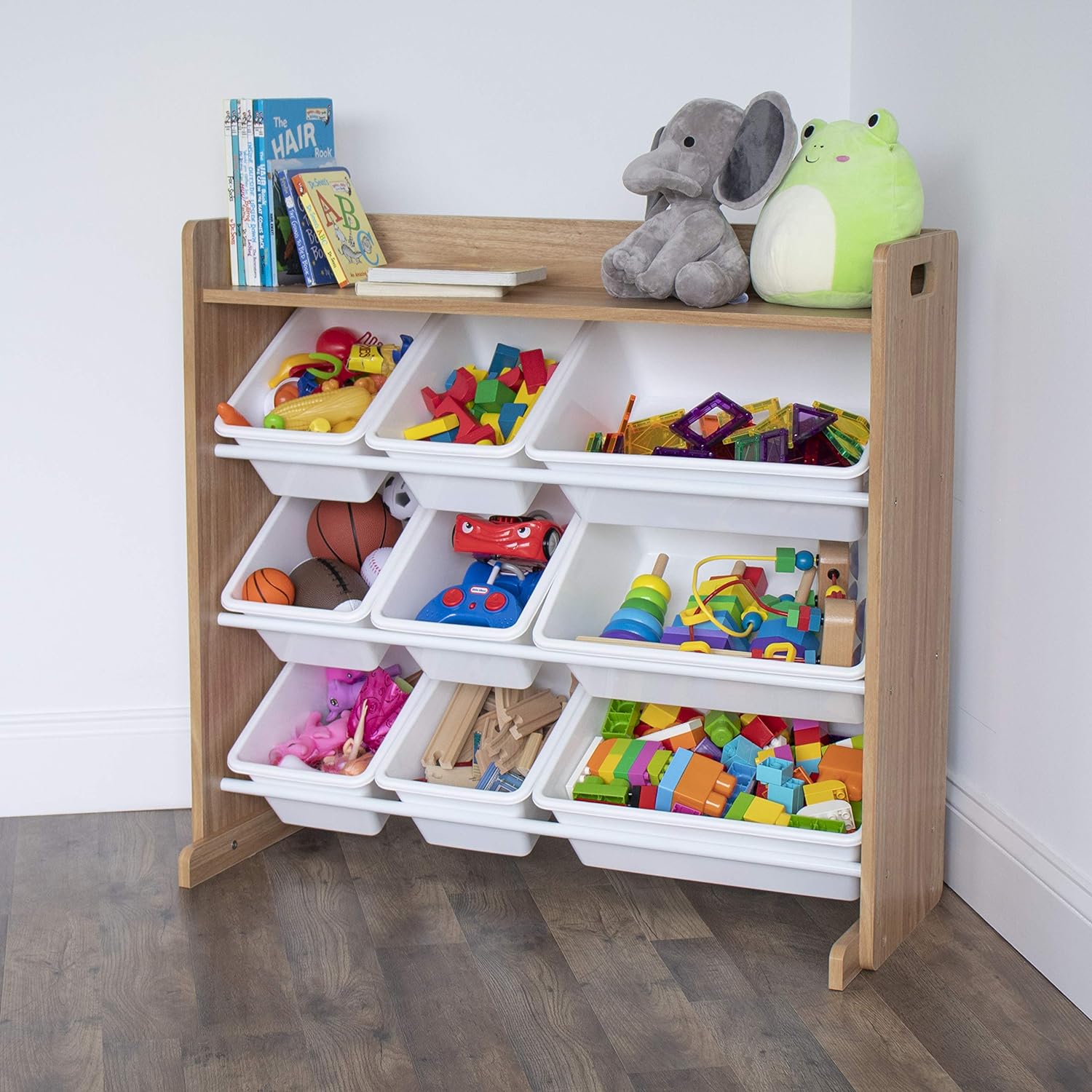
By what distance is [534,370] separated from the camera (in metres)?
2.02

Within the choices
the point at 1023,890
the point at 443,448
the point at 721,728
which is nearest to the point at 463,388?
the point at 443,448

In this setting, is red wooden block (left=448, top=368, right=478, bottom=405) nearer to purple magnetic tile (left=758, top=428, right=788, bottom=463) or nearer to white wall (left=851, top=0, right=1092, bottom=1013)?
purple magnetic tile (left=758, top=428, right=788, bottom=463)

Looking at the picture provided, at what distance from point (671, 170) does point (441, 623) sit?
71cm

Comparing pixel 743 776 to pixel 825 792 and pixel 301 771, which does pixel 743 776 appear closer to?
pixel 825 792

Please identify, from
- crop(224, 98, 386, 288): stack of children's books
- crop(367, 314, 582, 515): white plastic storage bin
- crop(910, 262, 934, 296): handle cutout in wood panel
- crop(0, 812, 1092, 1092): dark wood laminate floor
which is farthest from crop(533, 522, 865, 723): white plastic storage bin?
crop(224, 98, 386, 288): stack of children's books

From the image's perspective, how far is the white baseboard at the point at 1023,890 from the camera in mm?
1645

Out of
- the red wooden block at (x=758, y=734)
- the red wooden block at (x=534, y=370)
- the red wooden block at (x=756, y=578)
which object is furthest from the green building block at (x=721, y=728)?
the red wooden block at (x=534, y=370)

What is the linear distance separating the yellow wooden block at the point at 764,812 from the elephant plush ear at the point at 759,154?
0.81 meters

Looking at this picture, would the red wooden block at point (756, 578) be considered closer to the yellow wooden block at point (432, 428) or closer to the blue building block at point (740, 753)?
the blue building block at point (740, 753)

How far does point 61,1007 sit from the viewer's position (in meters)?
1.68

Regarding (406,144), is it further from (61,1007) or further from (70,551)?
(61,1007)

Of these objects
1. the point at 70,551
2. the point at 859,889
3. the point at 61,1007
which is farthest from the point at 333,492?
the point at 859,889

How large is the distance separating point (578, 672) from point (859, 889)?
0.48m

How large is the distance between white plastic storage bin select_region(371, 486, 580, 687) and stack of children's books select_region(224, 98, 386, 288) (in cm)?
41
